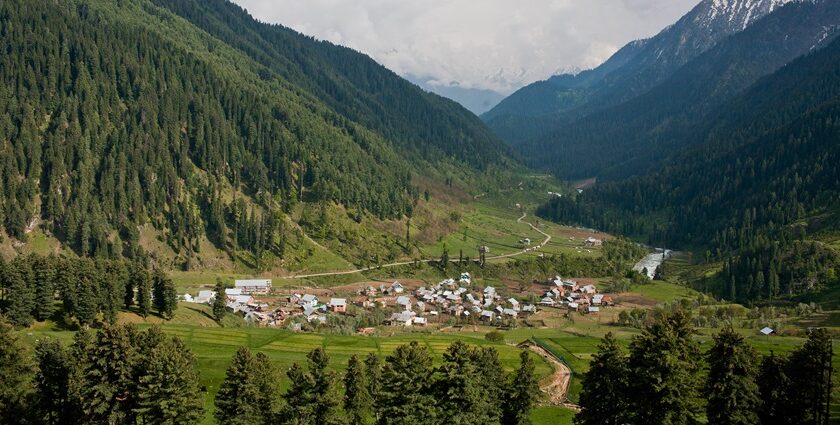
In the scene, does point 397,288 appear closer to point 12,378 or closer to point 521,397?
point 521,397

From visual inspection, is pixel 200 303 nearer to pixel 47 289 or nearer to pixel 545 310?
pixel 47 289

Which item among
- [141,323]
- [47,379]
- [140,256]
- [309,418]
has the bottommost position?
[309,418]

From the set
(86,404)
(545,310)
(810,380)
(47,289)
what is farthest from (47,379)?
(545,310)

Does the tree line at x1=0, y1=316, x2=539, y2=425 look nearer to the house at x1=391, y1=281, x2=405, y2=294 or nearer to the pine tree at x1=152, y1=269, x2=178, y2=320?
the pine tree at x1=152, y1=269, x2=178, y2=320

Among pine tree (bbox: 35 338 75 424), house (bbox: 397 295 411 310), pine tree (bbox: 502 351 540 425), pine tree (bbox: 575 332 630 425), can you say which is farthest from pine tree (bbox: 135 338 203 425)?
house (bbox: 397 295 411 310)

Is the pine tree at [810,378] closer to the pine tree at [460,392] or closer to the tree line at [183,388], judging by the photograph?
the tree line at [183,388]
